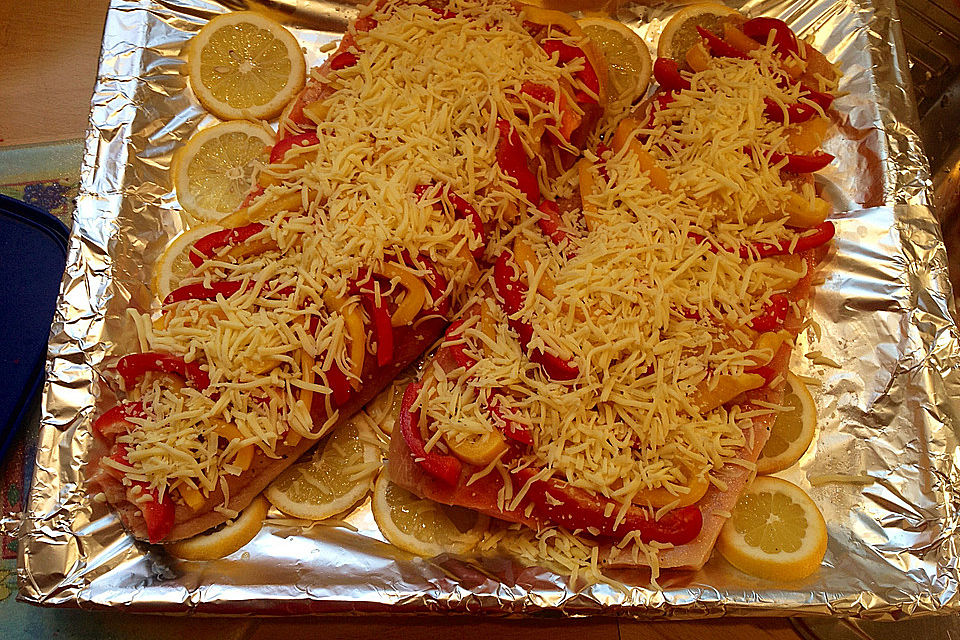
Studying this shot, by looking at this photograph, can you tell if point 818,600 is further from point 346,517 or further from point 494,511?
point 346,517

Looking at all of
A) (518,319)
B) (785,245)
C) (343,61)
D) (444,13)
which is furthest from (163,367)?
(785,245)

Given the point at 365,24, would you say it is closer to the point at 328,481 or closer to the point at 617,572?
the point at 328,481

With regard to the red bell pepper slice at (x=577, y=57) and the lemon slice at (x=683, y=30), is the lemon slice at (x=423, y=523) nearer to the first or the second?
the red bell pepper slice at (x=577, y=57)

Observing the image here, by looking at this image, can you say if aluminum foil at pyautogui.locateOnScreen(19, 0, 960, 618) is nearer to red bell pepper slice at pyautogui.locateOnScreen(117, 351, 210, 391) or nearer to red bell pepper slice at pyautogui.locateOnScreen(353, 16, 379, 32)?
red bell pepper slice at pyautogui.locateOnScreen(117, 351, 210, 391)

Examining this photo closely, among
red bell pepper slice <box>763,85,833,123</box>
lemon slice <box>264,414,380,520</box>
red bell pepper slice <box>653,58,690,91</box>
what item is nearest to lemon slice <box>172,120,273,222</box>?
lemon slice <box>264,414,380,520</box>

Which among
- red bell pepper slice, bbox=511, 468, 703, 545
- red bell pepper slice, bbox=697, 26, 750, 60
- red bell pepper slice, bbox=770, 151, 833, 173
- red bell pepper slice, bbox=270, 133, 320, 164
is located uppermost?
red bell pepper slice, bbox=697, 26, 750, 60

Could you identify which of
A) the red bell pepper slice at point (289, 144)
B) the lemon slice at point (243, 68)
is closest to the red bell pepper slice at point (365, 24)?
the lemon slice at point (243, 68)

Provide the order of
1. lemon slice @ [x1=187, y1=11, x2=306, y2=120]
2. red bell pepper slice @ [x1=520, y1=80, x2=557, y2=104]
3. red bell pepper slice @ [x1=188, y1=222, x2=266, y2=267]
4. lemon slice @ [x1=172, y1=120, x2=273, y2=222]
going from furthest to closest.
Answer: lemon slice @ [x1=187, y1=11, x2=306, y2=120] → lemon slice @ [x1=172, y1=120, x2=273, y2=222] → red bell pepper slice @ [x1=520, y1=80, x2=557, y2=104] → red bell pepper slice @ [x1=188, y1=222, x2=266, y2=267]
